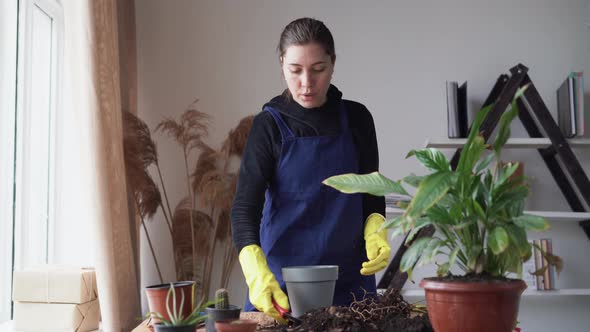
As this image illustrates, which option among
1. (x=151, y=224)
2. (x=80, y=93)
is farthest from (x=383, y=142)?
(x=80, y=93)

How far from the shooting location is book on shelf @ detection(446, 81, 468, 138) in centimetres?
354

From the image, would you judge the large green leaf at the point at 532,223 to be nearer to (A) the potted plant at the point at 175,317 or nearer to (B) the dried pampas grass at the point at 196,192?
(A) the potted plant at the point at 175,317

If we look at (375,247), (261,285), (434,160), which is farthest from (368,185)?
(375,247)

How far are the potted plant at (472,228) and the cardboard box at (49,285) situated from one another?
5.39 feet

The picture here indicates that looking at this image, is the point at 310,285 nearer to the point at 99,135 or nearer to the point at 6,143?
the point at 99,135

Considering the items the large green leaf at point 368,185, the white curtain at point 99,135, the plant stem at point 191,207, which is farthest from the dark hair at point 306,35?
the plant stem at point 191,207

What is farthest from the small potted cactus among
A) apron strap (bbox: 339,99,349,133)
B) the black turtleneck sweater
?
apron strap (bbox: 339,99,349,133)

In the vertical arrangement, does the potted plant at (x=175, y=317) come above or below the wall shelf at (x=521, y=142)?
below

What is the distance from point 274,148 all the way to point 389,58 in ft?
7.13

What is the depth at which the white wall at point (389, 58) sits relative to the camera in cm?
372

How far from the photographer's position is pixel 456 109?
11.6 ft

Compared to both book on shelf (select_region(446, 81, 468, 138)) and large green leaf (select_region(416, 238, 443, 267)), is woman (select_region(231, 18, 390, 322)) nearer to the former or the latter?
large green leaf (select_region(416, 238, 443, 267))

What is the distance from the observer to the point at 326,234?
1.75m

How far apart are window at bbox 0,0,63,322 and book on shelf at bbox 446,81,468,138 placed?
2.11 metres
